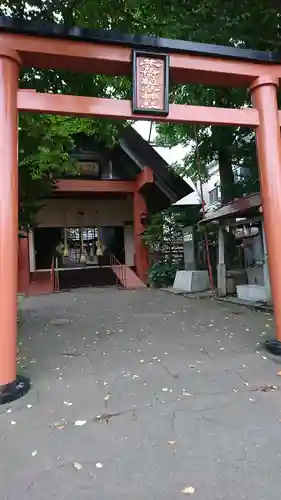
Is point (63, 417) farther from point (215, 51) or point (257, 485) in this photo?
point (215, 51)

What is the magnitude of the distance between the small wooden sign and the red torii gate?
31 millimetres

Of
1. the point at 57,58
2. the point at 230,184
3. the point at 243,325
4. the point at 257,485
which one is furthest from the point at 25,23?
the point at 230,184

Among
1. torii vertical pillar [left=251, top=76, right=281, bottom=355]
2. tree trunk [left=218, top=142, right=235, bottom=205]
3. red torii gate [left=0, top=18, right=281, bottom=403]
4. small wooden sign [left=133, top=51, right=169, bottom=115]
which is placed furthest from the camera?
tree trunk [left=218, top=142, right=235, bottom=205]

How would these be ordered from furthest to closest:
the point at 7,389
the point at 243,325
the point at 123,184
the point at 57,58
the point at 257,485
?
1. the point at 123,184
2. the point at 243,325
3. the point at 57,58
4. the point at 7,389
5. the point at 257,485

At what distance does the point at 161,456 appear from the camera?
242 cm

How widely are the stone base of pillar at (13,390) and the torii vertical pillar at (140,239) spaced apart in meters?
11.8

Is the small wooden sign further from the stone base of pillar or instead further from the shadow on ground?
Result: the stone base of pillar

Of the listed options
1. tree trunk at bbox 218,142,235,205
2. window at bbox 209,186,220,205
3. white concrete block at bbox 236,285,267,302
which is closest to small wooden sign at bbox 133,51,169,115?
white concrete block at bbox 236,285,267,302

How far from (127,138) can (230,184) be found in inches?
248

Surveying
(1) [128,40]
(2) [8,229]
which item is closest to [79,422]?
(2) [8,229]

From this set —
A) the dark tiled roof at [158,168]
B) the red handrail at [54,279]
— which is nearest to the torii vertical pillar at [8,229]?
the red handrail at [54,279]

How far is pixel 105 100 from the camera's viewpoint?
161 inches

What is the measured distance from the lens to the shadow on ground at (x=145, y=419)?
2.15m

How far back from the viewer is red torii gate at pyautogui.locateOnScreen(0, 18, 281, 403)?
142 inches
